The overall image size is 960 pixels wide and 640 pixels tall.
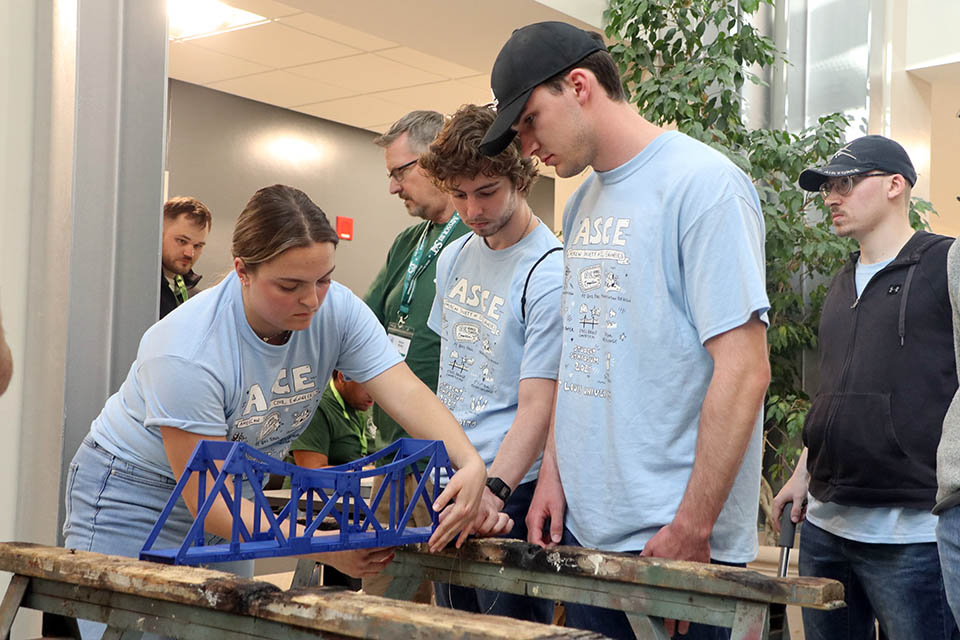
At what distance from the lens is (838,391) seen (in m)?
2.06

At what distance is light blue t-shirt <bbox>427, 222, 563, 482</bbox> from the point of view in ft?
5.57

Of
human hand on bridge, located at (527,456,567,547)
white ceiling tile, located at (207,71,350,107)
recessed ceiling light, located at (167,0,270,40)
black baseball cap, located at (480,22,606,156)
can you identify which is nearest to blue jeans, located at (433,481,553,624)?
human hand on bridge, located at (527,456,567,547)

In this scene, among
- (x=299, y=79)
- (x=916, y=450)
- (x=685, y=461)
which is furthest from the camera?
(x=299, y=79)

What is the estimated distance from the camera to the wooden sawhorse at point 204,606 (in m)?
0.96

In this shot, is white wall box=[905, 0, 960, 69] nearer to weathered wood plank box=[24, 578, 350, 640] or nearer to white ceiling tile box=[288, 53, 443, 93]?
white ceiling tile box=[288, 53, 443, 93]

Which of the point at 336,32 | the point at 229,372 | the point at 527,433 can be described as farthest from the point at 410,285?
the point at 336,32

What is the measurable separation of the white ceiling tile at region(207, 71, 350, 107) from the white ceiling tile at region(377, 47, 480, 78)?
750mm

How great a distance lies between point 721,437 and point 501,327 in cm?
50

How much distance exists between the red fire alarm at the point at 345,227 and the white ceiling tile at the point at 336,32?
1.94m

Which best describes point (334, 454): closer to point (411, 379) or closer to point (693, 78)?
point (411, 379)

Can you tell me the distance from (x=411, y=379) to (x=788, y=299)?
9.31ft

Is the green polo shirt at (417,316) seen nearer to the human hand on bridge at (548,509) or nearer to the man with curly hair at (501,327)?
the man with curly hair at (501,327)

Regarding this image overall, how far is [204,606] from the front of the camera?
3.55 feet

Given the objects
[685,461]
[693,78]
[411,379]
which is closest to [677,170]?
[685,461]
